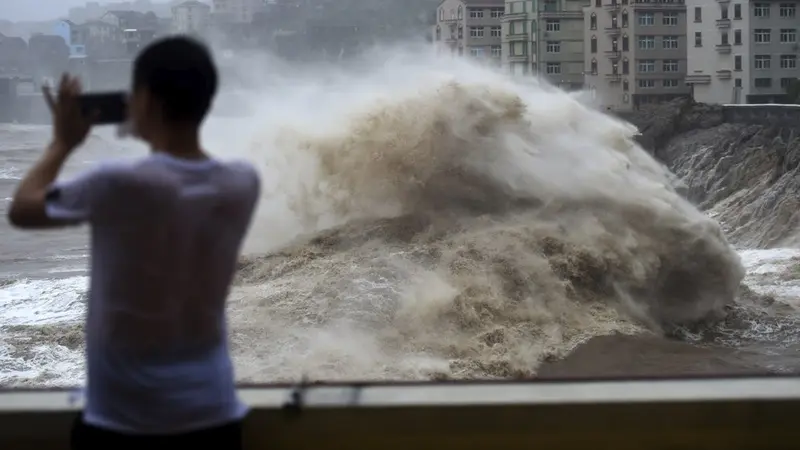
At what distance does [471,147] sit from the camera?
506 inches

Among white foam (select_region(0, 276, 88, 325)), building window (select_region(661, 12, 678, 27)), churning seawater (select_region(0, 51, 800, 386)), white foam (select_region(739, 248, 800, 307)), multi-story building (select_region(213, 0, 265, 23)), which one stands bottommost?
white foam (select_region(739, 248, 800, 307))

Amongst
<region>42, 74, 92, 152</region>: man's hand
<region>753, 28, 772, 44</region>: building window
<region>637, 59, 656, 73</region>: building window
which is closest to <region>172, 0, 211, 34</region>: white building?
<region>42, 74, 92, 152</region>: man's hand

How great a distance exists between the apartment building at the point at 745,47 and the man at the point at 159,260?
31.9 meters

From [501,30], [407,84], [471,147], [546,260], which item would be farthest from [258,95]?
[501,30]

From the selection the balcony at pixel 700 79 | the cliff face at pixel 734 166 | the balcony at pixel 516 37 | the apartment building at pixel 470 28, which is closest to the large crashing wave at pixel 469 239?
the apartment building at pixel 470 28

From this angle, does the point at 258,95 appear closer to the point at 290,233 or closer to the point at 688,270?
the point at 290,233

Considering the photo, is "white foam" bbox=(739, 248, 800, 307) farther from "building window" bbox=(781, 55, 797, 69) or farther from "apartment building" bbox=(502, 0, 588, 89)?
"building window" bbox=(781, 55, 797, 69)

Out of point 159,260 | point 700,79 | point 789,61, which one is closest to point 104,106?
point 159,260

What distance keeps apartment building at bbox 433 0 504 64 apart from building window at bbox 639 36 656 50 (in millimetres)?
5538

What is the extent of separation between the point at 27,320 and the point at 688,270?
7762mm

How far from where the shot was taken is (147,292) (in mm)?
1716

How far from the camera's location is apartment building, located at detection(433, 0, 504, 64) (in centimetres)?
2172

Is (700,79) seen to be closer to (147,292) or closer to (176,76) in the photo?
(176,76)

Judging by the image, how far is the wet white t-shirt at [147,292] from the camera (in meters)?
1.71
